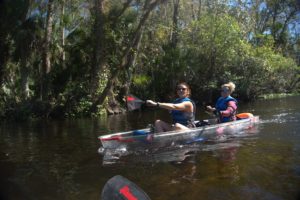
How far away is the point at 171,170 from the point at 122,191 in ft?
12.3

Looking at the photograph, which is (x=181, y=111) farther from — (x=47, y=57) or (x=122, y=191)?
(x=47, y=57)

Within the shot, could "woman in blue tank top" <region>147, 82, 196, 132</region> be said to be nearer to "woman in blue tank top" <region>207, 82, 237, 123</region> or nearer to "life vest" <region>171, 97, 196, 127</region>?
"life vest" <region>171, 97, 196, 127</region>

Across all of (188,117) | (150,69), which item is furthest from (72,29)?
(188,117)

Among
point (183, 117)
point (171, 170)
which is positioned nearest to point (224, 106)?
point (183, 117)

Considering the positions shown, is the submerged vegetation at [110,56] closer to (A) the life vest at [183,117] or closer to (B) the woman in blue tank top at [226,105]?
(B) the woman in blue tank top at [226,105]

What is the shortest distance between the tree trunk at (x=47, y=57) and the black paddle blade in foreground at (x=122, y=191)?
744 inches

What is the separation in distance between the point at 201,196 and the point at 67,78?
61.3ft

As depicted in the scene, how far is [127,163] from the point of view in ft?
27.5

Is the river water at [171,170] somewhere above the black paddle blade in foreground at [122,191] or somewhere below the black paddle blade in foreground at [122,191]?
below

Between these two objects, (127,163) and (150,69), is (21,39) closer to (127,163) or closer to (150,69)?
(150,69)

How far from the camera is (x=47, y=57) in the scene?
74.0ft

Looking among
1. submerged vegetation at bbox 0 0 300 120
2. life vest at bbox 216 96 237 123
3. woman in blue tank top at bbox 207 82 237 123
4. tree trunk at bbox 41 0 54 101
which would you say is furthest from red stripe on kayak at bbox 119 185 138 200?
tree trunk at bbox 41 0 54 101

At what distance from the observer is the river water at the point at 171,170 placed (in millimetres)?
6180

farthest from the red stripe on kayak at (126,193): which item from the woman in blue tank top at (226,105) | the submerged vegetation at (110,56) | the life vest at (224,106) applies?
the submerged vegetation at (110,56)
